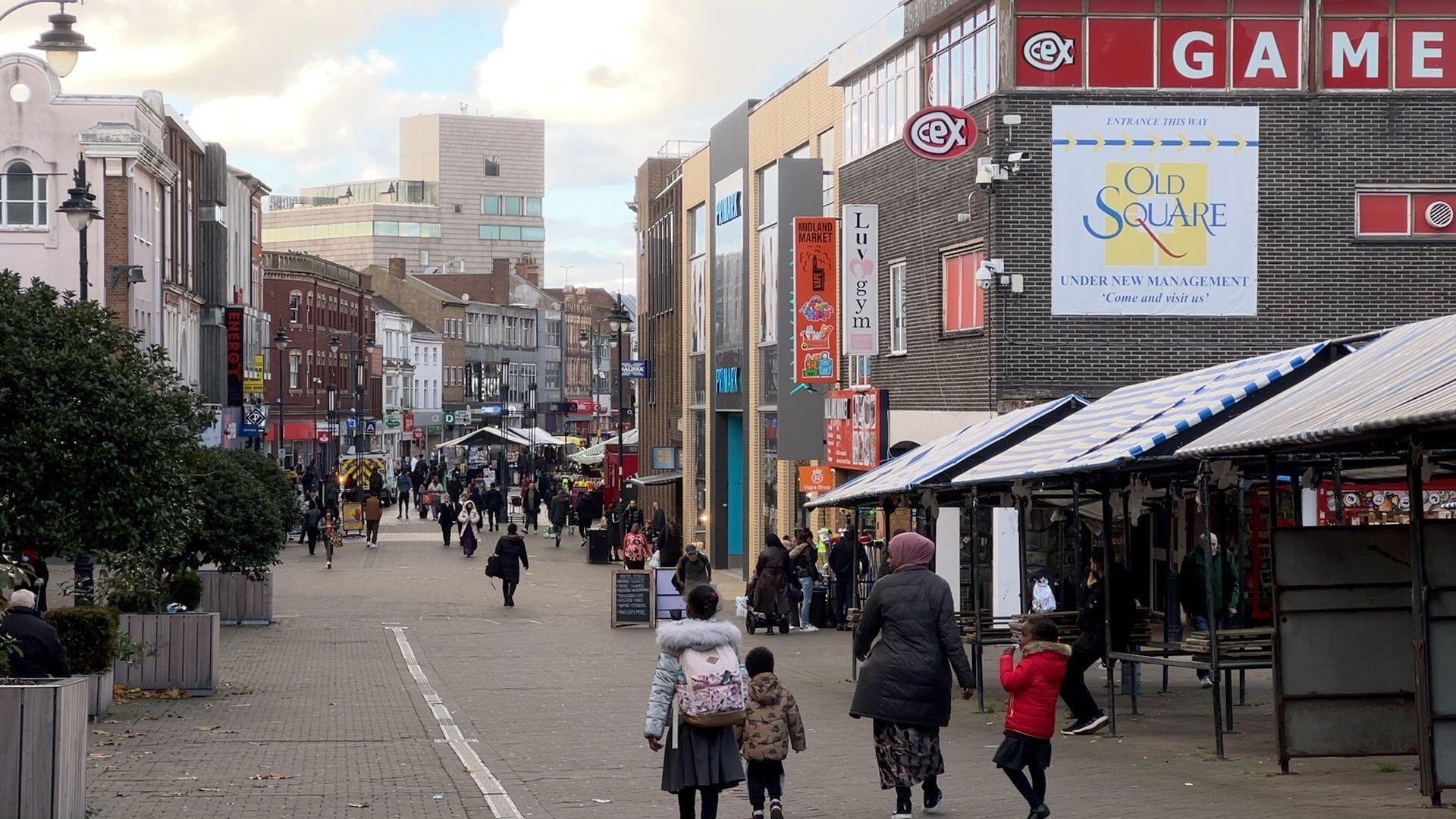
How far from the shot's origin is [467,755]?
15117 mm

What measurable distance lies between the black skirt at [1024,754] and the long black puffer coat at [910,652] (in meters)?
0.39

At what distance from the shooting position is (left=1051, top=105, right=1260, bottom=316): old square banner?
28.7 meters

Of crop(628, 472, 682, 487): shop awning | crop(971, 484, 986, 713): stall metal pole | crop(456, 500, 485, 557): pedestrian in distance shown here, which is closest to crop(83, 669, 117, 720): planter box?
crop(971, 484, 986, 713): stall metal pole

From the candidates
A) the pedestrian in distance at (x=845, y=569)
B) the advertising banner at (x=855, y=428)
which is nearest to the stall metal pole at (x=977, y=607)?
the pedestrian in distance at (x=845, y=569)

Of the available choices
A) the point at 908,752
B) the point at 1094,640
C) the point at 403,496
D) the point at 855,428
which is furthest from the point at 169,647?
the point at 403,496

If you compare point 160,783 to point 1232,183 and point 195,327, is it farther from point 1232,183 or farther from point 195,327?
point 195,327

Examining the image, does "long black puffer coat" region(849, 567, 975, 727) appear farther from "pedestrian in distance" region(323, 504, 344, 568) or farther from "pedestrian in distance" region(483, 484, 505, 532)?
"pedestrian in distance" region(483, 484, 505, 532)

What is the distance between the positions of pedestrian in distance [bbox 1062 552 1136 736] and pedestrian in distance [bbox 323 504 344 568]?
97.0 feet

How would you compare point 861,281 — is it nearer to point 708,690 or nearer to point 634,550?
point 634,550

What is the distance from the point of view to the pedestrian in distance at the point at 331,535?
1720 inches

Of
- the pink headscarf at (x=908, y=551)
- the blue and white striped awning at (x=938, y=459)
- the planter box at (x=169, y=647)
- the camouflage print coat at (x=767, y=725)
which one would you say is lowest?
the planter box at (x=169, y=647)

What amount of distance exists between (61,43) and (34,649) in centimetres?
1025

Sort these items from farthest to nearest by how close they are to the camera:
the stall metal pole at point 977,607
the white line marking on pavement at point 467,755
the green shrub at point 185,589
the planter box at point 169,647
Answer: the green shrub at point 185,589, the planter box at point 169,647, the stall metal pole at point 977,607, the white line marking on pavement at point 467,755

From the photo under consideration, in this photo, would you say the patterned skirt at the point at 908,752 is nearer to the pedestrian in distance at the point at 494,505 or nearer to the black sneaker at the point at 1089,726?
the black sneaker at the point at 1089,726
